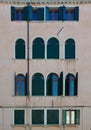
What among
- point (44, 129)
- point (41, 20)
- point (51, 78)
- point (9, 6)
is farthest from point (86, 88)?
point (9, 6)

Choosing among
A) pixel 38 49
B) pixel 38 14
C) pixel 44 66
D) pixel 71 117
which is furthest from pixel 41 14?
pixel 71 117

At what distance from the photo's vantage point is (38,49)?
23641 mm

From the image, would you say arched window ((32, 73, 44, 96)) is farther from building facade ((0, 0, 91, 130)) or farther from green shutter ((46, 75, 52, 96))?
green shutter ((46, 75, 52, 96))

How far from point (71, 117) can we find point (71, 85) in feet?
7.18

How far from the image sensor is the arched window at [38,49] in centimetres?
2356

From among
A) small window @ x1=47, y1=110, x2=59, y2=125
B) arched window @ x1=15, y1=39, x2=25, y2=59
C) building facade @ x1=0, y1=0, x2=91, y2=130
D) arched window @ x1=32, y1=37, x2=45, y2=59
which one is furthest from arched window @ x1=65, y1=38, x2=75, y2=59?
small window @ x1=47, y1=110, x2=59, y2=125

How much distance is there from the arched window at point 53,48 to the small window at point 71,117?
3.83m

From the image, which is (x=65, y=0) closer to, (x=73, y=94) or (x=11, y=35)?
(x=11, y=35)

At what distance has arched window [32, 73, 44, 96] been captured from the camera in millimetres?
23594

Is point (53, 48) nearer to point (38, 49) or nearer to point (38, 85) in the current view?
point (38, 49)

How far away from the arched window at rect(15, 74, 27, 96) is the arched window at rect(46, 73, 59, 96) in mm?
1613

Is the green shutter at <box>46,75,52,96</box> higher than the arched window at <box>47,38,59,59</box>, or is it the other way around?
the arched window at <box>47,38,59,59</box>

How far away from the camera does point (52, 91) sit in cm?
2361

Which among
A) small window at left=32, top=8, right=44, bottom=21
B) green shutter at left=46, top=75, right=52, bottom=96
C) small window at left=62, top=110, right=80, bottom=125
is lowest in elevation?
small window at left=62, top=110, right=80, bottom=125
